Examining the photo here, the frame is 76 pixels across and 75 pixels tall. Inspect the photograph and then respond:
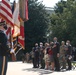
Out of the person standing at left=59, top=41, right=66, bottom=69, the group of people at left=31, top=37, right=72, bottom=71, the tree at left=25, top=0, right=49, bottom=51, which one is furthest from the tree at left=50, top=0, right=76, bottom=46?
the person standing at left=59, top=41, right=66, bottom=69

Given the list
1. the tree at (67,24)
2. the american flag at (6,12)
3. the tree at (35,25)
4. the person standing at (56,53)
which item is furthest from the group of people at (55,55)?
the tree at (35,25)

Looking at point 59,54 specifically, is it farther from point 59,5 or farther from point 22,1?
point 59,5

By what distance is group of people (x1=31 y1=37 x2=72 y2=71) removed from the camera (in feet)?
52.4

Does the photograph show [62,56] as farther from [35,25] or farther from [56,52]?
[35,25]

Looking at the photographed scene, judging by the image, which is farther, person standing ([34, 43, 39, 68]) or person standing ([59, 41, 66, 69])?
person standing ([34, 43, 39, 68])

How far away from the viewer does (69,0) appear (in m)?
44.0

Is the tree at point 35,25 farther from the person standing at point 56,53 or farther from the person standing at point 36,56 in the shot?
the person standing at point 56,53

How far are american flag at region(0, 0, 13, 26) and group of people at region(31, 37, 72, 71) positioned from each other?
6.22m

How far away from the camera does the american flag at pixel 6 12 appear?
9.53m

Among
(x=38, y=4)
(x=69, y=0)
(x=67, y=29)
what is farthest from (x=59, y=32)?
(x=38, y=4)

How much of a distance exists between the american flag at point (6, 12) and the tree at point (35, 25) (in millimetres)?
38639

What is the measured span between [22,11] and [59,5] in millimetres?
45362

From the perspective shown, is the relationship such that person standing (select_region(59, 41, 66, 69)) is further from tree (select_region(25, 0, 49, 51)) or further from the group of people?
tree (select_region(25, 0, 49, 51))

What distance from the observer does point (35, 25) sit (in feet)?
164
